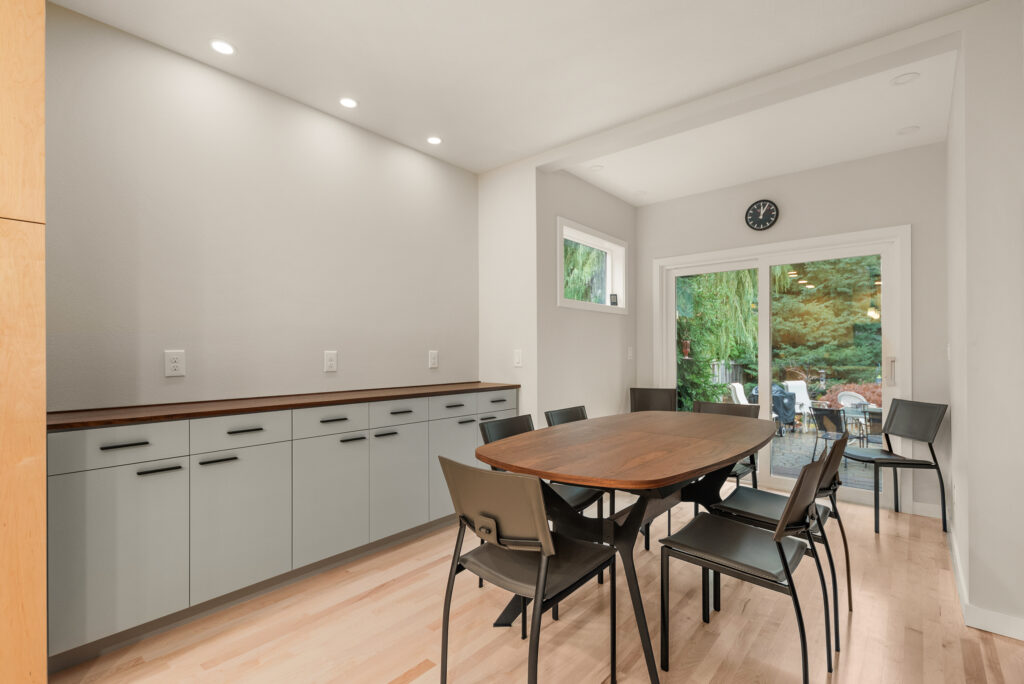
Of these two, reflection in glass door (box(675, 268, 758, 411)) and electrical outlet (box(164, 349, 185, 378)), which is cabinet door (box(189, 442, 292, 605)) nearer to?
electrical outlet (box(164, 349, 185, 378))

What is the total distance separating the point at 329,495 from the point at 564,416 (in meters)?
1.45

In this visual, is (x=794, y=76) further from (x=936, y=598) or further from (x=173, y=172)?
(x=173, y=172)

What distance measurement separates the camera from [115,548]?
76.0 inches

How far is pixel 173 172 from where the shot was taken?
250 centimetres

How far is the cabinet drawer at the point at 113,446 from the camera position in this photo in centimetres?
180

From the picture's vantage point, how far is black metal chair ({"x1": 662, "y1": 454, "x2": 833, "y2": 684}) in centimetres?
157

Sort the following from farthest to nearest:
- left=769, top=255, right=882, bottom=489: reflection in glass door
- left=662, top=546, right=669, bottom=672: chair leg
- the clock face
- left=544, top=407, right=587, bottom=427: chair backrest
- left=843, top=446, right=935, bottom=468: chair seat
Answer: the clock face
left=769, top=255, right=882, bottom=489: reflection in glass door
left=843, top=446, right=935, bottom=468: chair seat
left=544, top=407, right=587, bottom=427: chair backrest
left=662, top=546, right=669, bottom=672: chair leg

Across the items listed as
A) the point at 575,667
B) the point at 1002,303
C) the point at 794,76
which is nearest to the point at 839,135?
the point at 794,76

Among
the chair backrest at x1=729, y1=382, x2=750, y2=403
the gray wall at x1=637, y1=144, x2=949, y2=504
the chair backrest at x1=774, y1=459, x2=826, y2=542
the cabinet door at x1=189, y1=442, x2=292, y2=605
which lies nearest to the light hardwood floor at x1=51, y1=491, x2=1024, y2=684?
the cabinet door at x1=189, y1=442, x2=292, y2=605

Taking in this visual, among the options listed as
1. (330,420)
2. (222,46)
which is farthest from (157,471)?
(222,46)

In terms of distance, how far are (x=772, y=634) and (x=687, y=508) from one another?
1.60m

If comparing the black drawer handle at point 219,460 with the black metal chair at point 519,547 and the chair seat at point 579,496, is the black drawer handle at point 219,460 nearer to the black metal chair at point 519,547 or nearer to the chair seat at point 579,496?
the black metal chair at point 519,547

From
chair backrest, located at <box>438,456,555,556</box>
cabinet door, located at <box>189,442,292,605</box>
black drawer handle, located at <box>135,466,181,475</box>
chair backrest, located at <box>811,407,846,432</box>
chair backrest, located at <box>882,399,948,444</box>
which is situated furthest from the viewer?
chair backrest, located at <box>811,407,846,432</box>

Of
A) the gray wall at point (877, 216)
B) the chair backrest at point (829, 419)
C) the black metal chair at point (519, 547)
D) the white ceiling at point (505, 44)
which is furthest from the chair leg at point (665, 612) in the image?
the chair backrest at point (829, 419)
